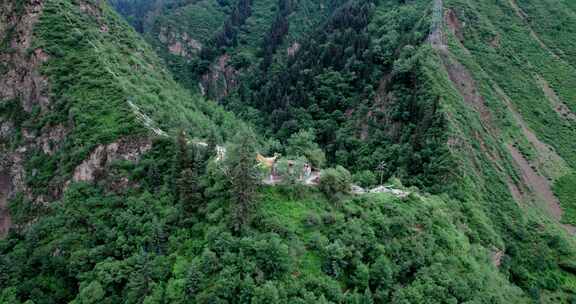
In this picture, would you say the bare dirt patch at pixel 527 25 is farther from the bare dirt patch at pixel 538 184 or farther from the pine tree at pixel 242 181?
the pine tree at pixel 242 181

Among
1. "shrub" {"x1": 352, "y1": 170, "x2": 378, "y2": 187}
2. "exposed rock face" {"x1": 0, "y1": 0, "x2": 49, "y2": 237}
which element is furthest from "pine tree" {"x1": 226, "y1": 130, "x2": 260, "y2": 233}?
"exposed rock face" {"x1": 0, "y1": 0, "x2": 49, "y2": 237}

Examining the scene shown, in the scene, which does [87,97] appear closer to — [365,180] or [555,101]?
[365,180]

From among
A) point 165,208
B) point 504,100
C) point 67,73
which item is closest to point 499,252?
point 504,100

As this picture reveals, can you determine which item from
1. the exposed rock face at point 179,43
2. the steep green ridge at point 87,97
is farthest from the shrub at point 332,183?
the exposed rock face at point 179,43

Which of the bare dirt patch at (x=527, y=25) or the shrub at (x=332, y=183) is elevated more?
the bare dirt patch at (x=527, y=25)

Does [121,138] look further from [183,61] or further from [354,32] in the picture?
[183,61]

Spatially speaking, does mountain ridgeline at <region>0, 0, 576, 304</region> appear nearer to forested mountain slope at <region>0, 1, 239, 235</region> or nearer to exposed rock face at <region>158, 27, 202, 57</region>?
forested mountain slope at <region>0, 1, 239, 235</region>
